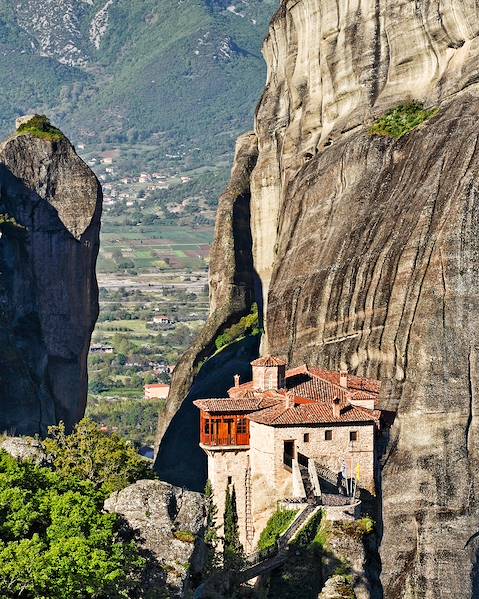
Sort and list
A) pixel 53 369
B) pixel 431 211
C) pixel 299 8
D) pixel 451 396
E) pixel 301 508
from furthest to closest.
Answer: pixel 53 369
pixel 299 8
pixel 431 211
pixel 451 396
pixel 301 508

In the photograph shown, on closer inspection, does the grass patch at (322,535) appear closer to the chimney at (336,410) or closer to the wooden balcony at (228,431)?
the chimney at (336,410)

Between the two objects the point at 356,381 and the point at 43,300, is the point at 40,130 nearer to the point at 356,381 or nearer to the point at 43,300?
the point at 43,300

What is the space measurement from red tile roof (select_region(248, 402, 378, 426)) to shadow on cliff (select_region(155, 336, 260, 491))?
2657cm

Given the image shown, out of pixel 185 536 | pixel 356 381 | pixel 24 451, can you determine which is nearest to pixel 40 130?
pixel 356 381

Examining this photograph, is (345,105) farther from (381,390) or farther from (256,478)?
(256,478)

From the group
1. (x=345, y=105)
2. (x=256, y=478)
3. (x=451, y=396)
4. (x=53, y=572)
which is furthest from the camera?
(x=345, y=105)

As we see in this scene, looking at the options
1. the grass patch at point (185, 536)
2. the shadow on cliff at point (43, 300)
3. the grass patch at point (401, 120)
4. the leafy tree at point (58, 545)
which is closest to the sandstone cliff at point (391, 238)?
the grass patch at point (401, 120)

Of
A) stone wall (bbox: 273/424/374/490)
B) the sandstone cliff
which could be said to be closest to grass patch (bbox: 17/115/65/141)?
the sandstone cliff

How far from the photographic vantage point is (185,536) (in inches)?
1845

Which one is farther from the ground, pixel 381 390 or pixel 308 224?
pixel 308 224

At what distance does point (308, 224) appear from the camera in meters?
92.8

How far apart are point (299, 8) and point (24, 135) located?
21.5 metres

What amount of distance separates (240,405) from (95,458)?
17.9 ft

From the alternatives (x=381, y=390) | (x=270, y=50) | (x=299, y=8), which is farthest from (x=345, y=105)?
(x=381, y=390)
